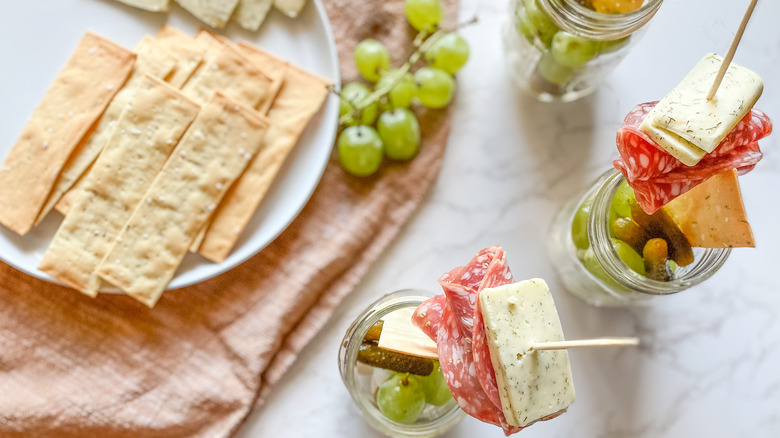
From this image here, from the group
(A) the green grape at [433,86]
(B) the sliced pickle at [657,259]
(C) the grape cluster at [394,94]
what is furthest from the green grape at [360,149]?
(B) the sliced pickle at [657,259]

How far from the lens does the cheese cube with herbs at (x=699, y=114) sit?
2.19 feet

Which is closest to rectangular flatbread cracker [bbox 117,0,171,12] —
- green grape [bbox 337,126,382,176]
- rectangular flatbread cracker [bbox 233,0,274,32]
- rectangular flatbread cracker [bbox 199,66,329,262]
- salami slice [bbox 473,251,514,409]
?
rectangular flatbread cracker [bbox 233,0,274,32]

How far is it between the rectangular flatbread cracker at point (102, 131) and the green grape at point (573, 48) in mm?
593

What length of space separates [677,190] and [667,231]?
10 centimetres

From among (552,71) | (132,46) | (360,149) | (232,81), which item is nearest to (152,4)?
(132,46)

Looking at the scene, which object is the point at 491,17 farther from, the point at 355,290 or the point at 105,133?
the point at 105,133

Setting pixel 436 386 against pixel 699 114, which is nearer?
pixel 699 114

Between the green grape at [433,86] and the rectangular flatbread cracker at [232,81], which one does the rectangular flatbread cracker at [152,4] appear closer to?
A: the rectangular flatbread cracker at [232,81]

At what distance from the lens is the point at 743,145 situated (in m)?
0.71

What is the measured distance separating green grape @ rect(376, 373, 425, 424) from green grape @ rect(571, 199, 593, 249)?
0.31 m

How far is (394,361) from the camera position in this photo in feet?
2.63

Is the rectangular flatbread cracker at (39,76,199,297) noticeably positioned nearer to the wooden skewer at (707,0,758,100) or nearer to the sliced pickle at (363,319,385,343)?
the sliced pickle at (363,319,385,343)

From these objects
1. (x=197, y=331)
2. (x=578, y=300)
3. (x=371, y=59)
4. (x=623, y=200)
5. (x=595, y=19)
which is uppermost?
(x=595, y=19)

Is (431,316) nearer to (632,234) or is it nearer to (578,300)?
(632,234)
